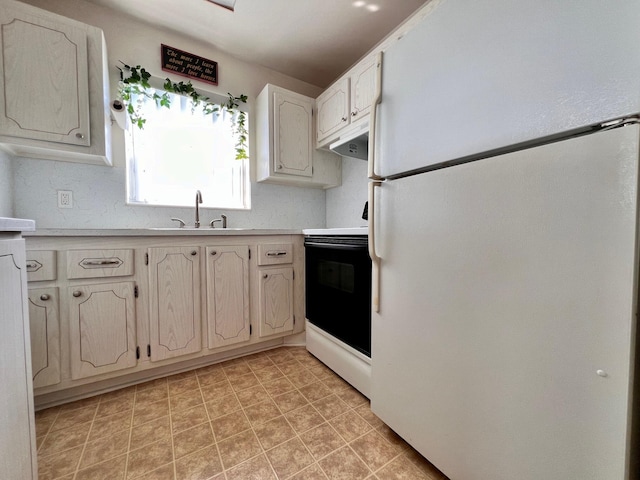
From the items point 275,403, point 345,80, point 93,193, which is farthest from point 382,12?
point 275,403

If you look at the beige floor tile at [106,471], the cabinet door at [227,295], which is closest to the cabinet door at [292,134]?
the cabinet door at [227,295]

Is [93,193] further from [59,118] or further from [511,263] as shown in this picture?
[511,263]

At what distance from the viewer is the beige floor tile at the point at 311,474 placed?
36.4 inches

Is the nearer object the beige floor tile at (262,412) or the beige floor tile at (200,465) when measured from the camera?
the beige floor tile at (200,465)

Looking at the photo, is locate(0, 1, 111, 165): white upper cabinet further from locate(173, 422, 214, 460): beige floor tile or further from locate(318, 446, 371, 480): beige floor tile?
locate(318, 446, 371, 480): beige floor tile

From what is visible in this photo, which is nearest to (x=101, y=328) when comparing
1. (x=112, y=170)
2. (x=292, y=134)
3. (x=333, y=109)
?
(x=112, y=170)

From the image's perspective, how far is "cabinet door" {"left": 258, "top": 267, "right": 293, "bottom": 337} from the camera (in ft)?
6.08

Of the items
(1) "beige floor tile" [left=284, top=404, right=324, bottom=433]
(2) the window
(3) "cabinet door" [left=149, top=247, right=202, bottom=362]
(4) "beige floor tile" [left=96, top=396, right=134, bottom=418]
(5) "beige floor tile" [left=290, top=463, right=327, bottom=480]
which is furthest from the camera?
(2) the window

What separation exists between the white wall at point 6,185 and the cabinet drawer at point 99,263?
53cm

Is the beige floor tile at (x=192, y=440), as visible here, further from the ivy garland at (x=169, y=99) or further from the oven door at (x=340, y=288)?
the ivy garland at (x=169, y=99)

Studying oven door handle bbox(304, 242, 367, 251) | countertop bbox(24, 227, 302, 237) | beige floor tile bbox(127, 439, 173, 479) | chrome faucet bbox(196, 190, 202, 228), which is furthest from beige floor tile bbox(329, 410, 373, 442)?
chrome faucet bbox(196, 190, 202, 228)

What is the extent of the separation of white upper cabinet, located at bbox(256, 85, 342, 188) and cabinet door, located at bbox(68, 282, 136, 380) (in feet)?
4.37

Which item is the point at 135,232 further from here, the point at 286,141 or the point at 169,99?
the point at 286,141

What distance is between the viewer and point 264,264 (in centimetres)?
185
